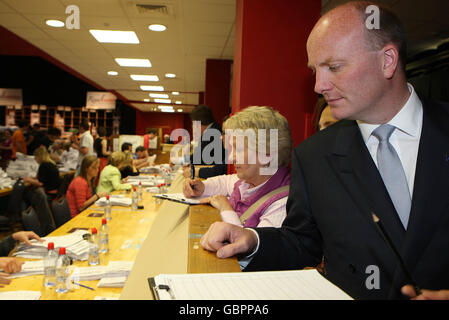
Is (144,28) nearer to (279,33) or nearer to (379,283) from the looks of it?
(279,33)

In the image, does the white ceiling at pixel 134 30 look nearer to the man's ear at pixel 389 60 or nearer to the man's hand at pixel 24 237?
the man's hand at pixel 24 237

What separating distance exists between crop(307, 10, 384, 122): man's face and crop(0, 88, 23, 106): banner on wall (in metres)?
16.9

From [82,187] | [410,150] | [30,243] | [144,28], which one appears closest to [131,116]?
[144,28]

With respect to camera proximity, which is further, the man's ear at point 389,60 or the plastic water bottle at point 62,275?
the plastic water bottle at point 62,275

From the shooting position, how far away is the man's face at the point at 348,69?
3.12 ft

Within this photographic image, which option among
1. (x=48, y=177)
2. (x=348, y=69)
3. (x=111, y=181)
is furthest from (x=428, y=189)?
(x=48, y=177)

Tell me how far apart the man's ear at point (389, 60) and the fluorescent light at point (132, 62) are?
7.60m

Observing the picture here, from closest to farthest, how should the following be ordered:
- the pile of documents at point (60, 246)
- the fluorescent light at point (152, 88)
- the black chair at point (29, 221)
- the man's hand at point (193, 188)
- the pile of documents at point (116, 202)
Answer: the pile of documents at point (60, 246) < the man's hand at point (193, 188) < the black chair at point (29, 221) < the pile of documents at point (116, 202) < the fluorescent light at point (152, 88)

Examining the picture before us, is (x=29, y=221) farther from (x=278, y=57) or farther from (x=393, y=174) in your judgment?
(x=393, y=174)

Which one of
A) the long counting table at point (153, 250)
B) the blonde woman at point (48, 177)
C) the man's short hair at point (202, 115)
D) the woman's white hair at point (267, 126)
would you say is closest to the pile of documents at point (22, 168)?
the blonde woman at point (48, 177)

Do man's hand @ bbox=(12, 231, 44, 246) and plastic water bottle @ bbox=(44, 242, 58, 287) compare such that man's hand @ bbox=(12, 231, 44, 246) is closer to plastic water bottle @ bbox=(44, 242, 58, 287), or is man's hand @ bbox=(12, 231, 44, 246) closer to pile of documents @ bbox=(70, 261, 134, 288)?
plastic water bottle @ bbox=(44, 242, 58, 287)

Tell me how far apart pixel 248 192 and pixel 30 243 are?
4.80ft

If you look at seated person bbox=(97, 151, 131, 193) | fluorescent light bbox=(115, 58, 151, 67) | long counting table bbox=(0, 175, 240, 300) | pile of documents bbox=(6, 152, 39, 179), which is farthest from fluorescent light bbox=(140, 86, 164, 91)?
long counting table bbox=(0, 175, 240, 300)

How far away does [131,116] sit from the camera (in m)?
23.0
